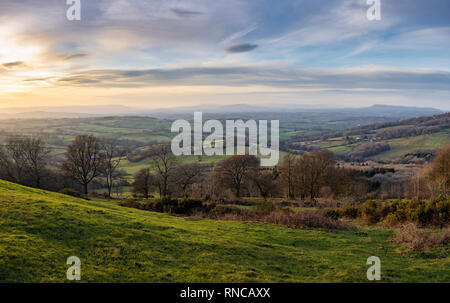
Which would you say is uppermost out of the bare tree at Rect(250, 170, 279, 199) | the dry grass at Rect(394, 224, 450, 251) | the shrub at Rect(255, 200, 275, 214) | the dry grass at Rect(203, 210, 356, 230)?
the dry grass at Rect(394, 224, 450, 251)

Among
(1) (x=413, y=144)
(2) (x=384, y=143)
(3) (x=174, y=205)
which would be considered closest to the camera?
(3) (x=174, y=205)

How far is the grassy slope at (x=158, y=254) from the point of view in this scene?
8.84m

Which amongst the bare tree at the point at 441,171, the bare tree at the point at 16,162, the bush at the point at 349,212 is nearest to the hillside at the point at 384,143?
the bare tree at the point at 441,171

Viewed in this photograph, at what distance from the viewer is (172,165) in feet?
160

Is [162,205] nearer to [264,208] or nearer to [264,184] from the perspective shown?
[264,208]

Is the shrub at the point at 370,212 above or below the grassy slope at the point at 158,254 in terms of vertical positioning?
below

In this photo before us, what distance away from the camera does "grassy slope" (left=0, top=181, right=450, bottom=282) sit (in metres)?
8.84

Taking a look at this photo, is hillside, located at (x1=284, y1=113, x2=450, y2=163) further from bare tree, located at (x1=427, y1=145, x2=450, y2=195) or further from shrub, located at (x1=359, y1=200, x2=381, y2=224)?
shrub, located at (x1=359, y1=200, x2=381, y2=224)

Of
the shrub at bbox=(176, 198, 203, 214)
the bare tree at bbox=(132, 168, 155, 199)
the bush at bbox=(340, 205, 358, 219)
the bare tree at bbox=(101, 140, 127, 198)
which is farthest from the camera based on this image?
the bare tree at bbox=(101, 140, 127, 198)

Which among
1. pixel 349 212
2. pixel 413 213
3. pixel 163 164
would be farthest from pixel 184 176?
pixel 413 213

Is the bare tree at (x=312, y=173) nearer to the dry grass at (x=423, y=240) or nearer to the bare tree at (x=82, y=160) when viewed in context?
the dry grass at (x=423, y=240)

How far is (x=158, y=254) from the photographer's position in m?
10.6

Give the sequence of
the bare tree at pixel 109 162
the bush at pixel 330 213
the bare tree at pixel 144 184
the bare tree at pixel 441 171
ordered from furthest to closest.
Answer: the bare tree at pixel 109 162
the bare tree at pixel 144 184
the bare tree at pixel 441 171
the bush at pixel 330 213

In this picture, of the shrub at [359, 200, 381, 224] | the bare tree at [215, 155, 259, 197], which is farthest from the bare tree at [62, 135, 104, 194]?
the shrub at [359, 200, 381, 224]
